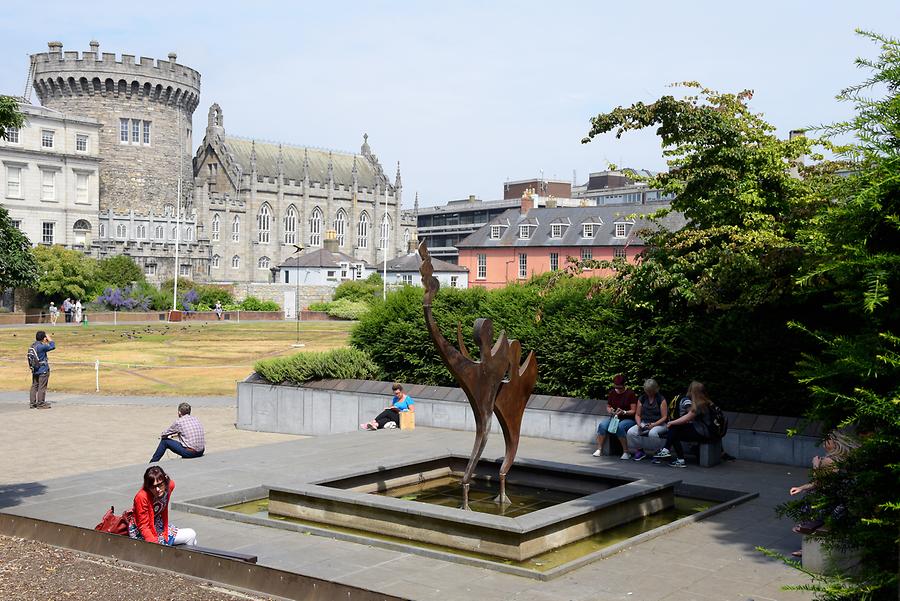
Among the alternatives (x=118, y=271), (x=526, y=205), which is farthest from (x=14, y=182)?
(x=526, y=205)

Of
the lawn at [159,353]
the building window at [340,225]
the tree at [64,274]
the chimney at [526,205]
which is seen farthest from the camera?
the building window at [340,225]

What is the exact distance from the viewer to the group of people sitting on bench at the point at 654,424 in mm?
13969

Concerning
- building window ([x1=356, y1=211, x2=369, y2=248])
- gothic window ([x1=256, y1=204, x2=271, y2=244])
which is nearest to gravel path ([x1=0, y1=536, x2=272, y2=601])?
gothic window ([x1=256, y1=204, x2=271, y2=244])

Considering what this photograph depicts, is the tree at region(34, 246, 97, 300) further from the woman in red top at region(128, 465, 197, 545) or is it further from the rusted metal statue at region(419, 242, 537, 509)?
the woman in red top at region(128, 465, 197, 545)

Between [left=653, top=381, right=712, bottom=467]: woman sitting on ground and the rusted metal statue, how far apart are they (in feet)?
10.7

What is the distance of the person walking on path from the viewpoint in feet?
76.6

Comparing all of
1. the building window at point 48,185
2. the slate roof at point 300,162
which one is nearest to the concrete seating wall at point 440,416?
the building window at point 48,185

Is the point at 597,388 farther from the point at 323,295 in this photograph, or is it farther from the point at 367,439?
the point at 323,295

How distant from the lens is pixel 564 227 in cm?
7738

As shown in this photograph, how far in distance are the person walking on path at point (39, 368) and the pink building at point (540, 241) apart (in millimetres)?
50521

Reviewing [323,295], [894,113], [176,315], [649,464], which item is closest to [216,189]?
[323,295]

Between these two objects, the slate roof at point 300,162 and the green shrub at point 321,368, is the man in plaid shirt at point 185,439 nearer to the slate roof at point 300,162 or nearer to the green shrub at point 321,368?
the green shrub at point 321,368

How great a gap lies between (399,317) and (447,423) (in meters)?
3.25

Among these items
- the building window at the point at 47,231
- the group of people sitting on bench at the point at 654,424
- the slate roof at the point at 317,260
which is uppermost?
the building window at the point at 47,231
